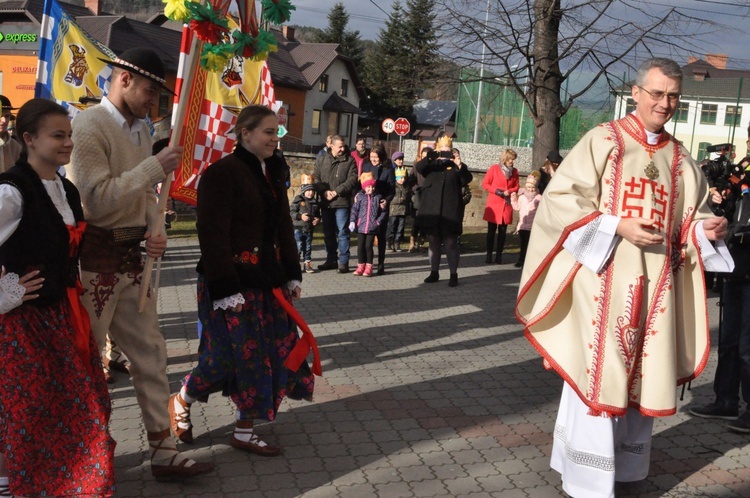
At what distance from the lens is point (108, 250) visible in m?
4.12

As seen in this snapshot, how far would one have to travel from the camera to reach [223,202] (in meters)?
4.46

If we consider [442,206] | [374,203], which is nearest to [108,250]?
[442,206]

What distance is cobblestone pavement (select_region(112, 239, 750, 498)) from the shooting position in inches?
172

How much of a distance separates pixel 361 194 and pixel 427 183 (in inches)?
37.8

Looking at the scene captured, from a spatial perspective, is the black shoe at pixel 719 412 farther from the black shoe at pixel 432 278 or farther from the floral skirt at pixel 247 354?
the black shoe at pixel 432 278

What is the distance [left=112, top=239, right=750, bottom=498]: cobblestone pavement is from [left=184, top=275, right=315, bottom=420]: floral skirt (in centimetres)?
34

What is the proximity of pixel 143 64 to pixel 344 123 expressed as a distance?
5696cm

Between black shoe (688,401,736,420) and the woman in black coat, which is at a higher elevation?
the woman in black coat

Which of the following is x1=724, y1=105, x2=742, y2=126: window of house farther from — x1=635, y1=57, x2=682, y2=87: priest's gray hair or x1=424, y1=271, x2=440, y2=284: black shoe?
x1=635, y1=57, x2=682, y2=87: priest's gray hair

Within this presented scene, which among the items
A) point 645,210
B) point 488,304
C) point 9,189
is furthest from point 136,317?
point 488,304

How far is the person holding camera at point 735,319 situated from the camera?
5.39 m

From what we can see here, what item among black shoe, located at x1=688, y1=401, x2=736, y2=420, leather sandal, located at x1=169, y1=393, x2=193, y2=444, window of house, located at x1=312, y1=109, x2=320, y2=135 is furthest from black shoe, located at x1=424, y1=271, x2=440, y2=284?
window of house, located at x1=312, y1=109, x2=320, y2=135

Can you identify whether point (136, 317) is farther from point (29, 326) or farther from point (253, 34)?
point (253, 34)

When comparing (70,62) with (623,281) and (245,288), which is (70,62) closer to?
(245,288)
